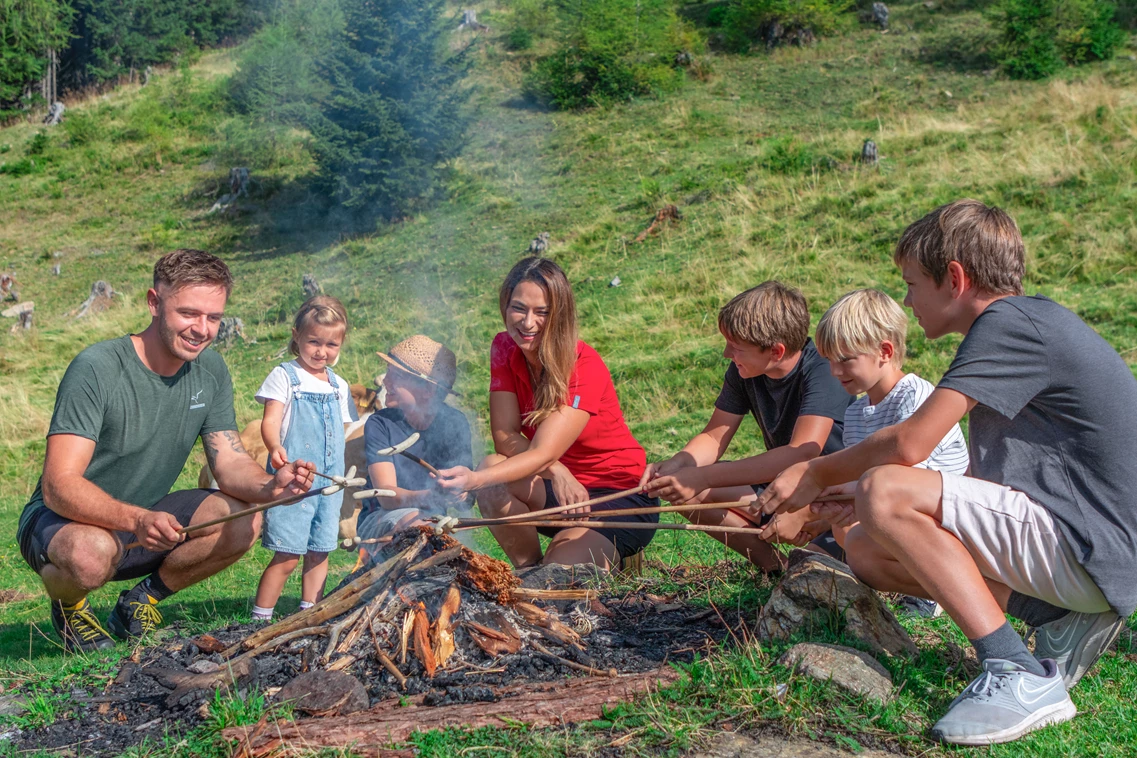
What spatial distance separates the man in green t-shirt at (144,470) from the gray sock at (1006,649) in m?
2.53

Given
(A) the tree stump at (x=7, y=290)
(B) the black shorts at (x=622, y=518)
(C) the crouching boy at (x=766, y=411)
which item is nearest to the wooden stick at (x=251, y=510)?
(B) the black shorts at (x=622, y=518)

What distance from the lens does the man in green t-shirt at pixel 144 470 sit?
3.85 meters

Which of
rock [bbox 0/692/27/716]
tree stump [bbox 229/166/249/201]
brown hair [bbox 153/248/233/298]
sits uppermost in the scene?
tree stump [bbox 229/166/249/201]

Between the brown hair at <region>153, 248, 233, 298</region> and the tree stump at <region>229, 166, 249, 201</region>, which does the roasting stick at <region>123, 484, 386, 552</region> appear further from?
the tree stump at <region>229, 166, 249, 201</region>

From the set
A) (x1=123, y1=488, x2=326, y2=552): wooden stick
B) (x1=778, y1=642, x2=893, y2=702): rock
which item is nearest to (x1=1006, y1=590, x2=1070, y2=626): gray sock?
(x1=778, y1=642, x2=893, y2=702): rock

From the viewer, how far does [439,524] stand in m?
3.56

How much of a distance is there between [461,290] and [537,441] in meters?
8.81

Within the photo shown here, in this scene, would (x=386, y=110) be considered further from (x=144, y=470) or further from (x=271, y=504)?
(x=271, y=504)

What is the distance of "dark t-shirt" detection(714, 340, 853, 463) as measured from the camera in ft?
13.1

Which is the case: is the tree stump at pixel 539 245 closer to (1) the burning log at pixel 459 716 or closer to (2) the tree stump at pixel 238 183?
(2) the tree stump at pixel 238 183

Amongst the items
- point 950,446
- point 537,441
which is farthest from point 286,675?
point 950,446

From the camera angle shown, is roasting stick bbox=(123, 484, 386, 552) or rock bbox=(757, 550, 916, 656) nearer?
rock bbox=(757, 550, 916, 656)

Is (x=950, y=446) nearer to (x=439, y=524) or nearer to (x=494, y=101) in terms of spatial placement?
(x=439, y=524)

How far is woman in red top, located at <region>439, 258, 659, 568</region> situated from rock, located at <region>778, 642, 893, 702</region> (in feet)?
4.66
